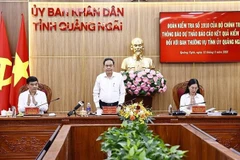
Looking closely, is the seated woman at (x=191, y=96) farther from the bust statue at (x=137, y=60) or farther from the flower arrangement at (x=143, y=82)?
the bust statue at (x=137, y=60)

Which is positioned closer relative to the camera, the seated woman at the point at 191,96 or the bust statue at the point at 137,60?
the seated woman at the point at 191,96

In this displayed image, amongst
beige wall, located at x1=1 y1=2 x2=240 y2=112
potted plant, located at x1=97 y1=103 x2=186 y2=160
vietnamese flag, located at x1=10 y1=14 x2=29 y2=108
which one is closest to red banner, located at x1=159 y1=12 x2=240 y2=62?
beige wall, located at x1=1 y1=2 x2=240 y2=112

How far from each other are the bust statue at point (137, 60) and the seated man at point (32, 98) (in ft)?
5.70

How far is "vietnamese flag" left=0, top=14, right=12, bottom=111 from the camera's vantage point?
253 inches

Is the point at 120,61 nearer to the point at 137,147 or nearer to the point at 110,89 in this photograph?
the point at 110,89

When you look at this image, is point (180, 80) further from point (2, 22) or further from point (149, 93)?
point (2, 22)

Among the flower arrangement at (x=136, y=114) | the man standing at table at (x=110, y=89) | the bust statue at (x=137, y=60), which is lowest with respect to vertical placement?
the flower arrangement at (x=136, y=114)

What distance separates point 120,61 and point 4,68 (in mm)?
1964

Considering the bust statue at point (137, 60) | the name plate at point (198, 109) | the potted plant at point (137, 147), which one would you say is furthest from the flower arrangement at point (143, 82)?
the potted plant at point (137, 147)

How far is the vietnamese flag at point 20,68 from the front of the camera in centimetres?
643

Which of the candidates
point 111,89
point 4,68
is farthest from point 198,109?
point 4,68

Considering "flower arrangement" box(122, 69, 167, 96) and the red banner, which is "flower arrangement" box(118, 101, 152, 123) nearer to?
"flower arrangement" box(122, 69, 167, 96)

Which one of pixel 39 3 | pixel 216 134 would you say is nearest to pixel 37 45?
pixel 39 3

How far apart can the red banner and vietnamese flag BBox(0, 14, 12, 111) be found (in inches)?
102
